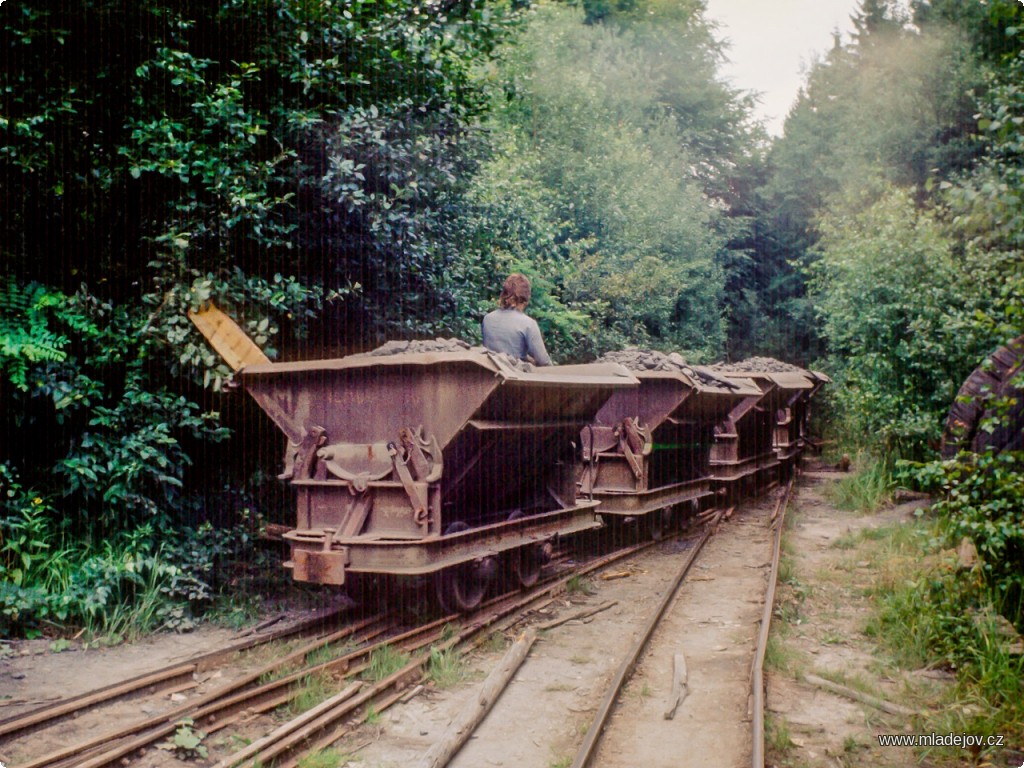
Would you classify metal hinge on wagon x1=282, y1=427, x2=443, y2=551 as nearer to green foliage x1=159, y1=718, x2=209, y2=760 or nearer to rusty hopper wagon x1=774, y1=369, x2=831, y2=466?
green foliage x1=159, y1=718, x2=209, y2=760

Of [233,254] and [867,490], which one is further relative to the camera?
[867,490]

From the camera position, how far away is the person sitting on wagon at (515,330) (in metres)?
7.19

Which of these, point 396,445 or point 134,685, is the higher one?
point 396,445

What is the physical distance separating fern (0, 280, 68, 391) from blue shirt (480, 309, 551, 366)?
11.5 ft

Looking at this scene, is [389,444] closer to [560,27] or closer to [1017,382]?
[1017,382]

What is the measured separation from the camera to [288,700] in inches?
184

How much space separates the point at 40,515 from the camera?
21.4 feet

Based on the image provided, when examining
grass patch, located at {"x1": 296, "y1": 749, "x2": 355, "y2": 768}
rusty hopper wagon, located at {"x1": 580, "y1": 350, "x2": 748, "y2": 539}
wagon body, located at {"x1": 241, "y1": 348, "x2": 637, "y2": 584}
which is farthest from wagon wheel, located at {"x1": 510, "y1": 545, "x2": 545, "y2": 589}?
grass patch, located at {"x1": 296, "y1": 749, "x2": 355, "y2": 768}

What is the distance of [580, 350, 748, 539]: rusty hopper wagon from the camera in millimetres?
9336

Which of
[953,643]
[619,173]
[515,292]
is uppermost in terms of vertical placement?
[619,173]

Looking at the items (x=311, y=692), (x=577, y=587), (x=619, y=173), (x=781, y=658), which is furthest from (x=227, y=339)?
(x=619, y=173)

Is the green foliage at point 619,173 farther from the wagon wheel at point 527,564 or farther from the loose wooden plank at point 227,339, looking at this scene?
the loose wooden plank at point 227,339

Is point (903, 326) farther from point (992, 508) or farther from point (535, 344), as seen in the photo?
point (992, 508)

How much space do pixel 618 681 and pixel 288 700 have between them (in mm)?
2022
